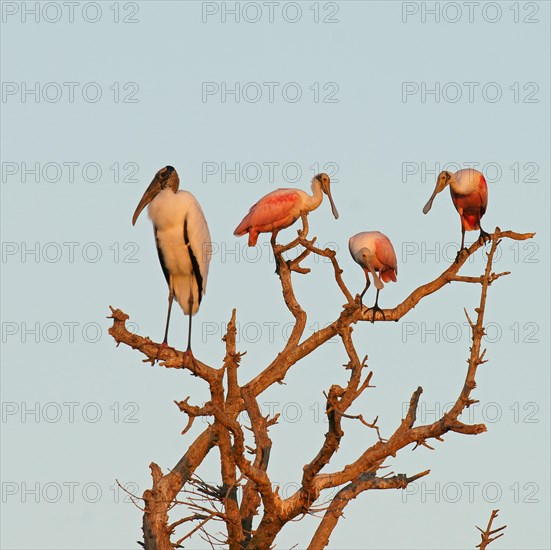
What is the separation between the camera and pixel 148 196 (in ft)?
40.2

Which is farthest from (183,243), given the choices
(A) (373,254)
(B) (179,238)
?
(A) (373,254)

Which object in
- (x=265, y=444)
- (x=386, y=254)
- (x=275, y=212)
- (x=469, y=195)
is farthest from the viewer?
(x=469, y=195)

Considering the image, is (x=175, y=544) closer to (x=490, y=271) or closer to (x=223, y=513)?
(x=223, y=513)

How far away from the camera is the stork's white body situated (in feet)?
38.6

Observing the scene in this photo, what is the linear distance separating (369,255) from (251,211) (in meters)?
1.43

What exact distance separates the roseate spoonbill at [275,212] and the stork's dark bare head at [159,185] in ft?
5.86

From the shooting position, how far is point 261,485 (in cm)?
941

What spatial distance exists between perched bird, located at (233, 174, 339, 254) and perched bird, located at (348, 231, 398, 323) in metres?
0.70

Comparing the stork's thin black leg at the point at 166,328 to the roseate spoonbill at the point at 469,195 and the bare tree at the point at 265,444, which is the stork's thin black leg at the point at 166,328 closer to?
the bare tree at the point at 265,444

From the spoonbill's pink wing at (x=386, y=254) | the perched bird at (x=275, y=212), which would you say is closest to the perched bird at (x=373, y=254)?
the spoonbill's pink wing at (x=386, y=254)

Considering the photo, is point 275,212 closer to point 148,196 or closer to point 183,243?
point 148,196

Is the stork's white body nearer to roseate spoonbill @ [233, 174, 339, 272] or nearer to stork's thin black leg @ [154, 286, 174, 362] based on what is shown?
stork's thin black leg @ [154, 286, 174, 362]

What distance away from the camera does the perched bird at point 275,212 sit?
14078 millimetres

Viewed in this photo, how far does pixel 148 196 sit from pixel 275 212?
2.23 meters
